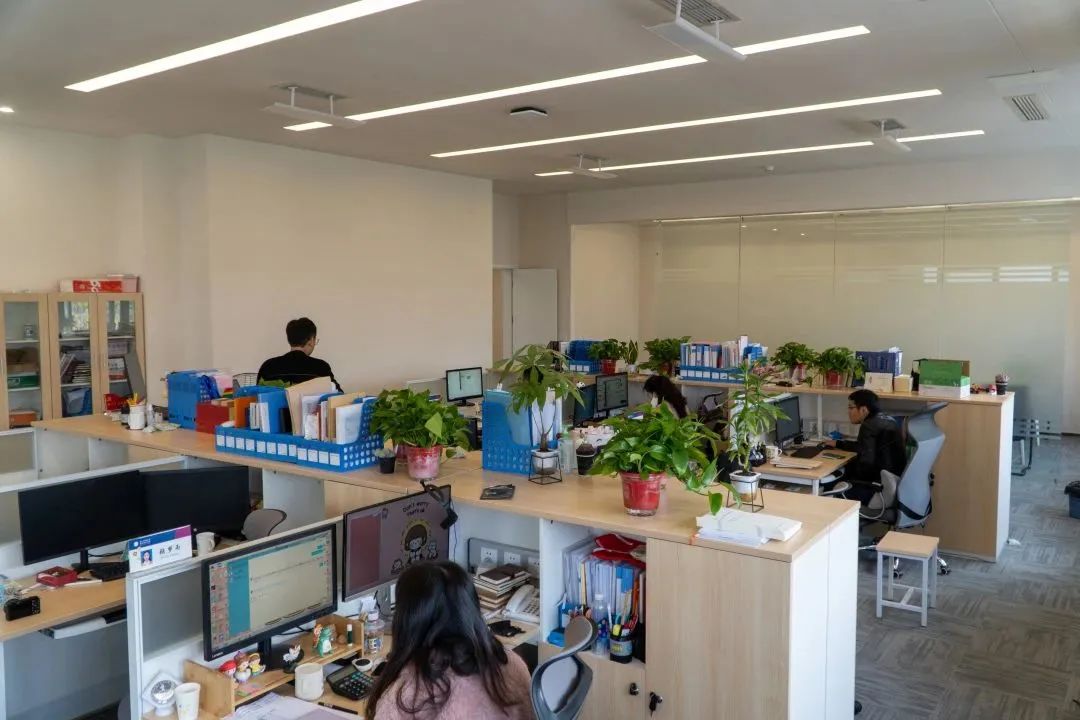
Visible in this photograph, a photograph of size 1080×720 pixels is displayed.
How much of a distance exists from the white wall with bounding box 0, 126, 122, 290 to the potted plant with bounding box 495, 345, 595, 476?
16.9ft

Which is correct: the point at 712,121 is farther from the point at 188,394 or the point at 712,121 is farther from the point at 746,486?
the point at 188,394

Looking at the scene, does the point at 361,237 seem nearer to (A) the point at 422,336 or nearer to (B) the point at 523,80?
(A) the point at 422,336

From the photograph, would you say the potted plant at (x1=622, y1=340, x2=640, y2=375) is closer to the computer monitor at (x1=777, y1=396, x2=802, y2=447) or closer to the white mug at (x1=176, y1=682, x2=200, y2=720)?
the computer monitor at (x1=777, y1=396, x2=802, y2=447)

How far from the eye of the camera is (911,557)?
4.86 m

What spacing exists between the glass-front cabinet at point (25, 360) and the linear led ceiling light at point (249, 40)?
2023mm

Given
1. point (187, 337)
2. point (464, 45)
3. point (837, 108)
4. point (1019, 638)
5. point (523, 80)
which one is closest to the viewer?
point (464, 45)

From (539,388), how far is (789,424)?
375cm

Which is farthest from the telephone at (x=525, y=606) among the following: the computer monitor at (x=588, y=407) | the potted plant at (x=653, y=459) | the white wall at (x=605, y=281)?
the white wall at (x=605, y=281)

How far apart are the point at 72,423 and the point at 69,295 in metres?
1.88

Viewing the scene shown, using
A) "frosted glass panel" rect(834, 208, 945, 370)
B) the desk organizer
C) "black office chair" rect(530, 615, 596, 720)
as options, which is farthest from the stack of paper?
"frosted glass panel" rect(834, 208, 945, 370)

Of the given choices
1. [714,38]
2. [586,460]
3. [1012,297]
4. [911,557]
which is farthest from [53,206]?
[1012,297]

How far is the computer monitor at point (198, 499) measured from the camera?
12.3 ft

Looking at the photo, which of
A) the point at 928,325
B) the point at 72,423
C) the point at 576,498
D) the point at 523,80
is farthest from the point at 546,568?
the point at 928,325

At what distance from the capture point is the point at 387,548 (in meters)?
3.04
